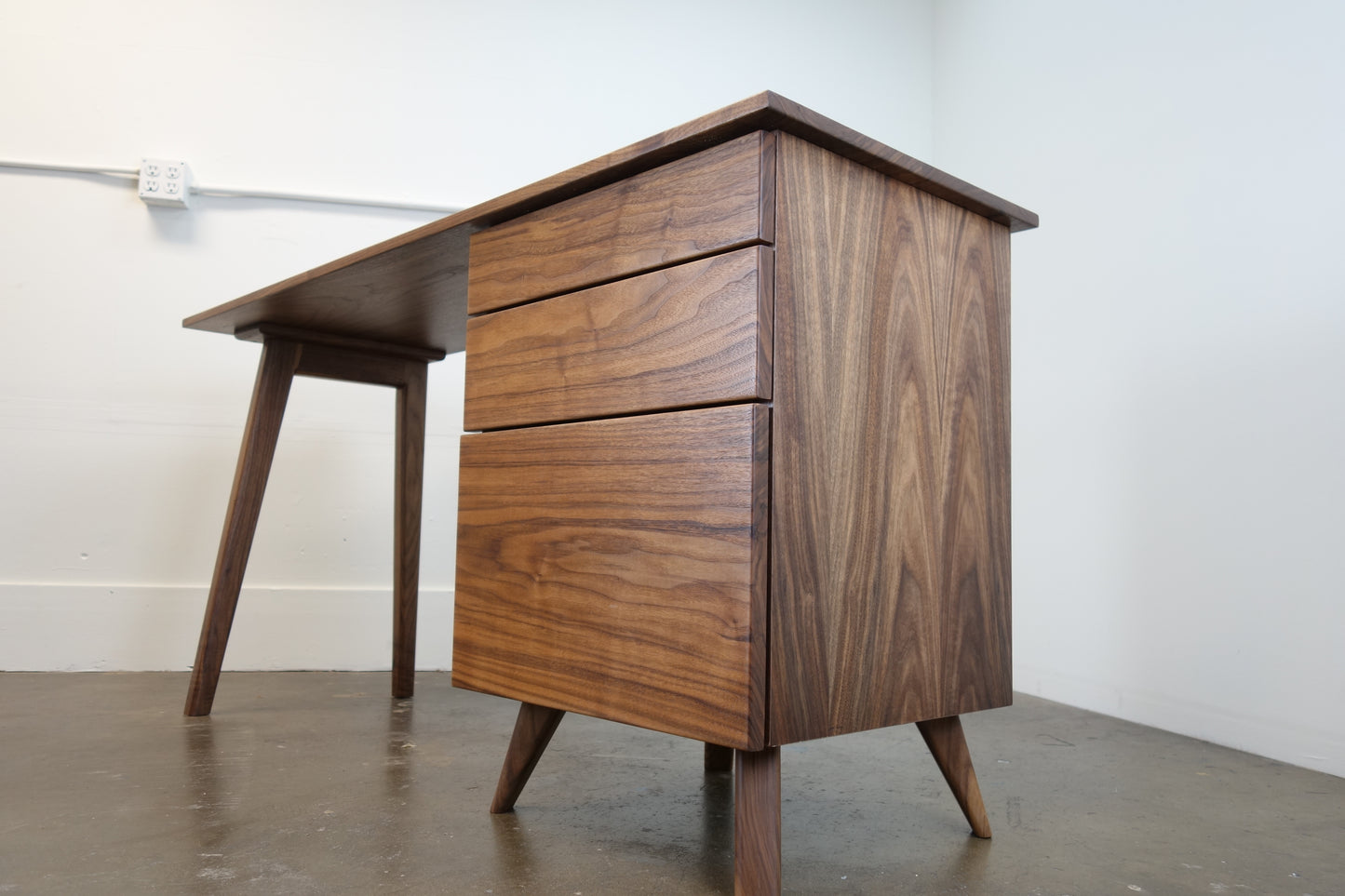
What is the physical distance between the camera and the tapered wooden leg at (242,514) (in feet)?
5.39

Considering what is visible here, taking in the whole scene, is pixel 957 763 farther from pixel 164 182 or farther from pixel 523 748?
pixel 164 182

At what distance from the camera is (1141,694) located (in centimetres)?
175

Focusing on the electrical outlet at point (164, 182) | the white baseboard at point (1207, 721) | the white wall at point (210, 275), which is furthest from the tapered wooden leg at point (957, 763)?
the electrical outlet at point (164, 182)

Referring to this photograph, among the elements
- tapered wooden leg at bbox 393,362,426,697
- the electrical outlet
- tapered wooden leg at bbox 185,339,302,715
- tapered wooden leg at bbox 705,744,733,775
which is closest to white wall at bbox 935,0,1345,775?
tapered wooden leg at bbox 705,744,733,775

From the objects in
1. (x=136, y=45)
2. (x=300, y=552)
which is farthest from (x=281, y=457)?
(x=136, y=45)

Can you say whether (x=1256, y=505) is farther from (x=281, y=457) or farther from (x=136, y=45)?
(x=136, y=45)

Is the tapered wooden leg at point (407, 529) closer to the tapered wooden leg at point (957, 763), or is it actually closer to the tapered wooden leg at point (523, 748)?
the tapered wooden leg at point (523, 748)

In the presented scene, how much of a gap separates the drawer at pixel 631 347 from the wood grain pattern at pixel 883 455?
1.4 inches

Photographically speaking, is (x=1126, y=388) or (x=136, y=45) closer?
(x=1126, y=388)

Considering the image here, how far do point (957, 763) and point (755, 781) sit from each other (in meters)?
0.34

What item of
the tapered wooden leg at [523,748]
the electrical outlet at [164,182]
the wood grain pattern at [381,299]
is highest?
the electrical outlet at [164,182]

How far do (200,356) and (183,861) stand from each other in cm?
154

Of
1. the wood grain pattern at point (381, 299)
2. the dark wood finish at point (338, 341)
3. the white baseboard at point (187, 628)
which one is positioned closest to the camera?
the wood grain pattern at point (381, 299)

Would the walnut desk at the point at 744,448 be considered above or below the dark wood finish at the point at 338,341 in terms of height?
below
